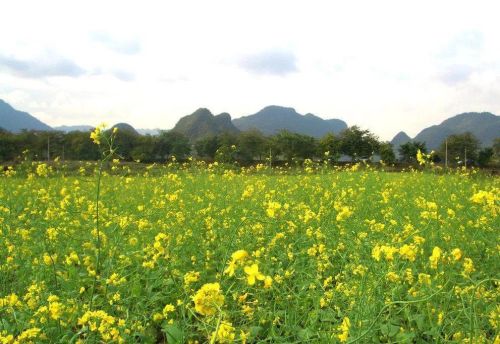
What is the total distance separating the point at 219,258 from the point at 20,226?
210 cm

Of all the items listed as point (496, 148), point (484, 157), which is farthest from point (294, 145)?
point (496, 148)

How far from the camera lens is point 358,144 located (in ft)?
194

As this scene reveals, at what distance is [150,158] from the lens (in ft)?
191

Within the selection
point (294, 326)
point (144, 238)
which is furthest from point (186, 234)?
point (294, 326)

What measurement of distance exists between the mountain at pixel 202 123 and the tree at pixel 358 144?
10838cm

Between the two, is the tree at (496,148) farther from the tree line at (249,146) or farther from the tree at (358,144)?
the tree at (358,144)

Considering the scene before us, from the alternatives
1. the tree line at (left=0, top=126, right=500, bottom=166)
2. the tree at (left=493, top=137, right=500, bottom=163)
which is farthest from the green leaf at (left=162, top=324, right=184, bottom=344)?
the tree at (left=493, top=137, right=500, bottom=163)

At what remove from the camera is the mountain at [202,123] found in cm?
17100

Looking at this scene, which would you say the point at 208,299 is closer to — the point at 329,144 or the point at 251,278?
the point at 251,278

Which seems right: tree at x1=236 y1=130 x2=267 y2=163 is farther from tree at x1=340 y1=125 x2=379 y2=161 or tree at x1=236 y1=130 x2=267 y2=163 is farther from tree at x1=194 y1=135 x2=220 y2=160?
tree at x1=340 y1=125 x2=379 y2=161

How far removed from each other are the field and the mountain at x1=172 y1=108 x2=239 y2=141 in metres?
162

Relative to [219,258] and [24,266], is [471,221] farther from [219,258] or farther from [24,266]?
[24,266]

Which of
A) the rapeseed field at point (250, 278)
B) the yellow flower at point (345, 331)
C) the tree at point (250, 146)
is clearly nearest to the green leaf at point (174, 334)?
the rapeseed field at point (250, 278)

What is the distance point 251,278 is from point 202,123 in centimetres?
17885
